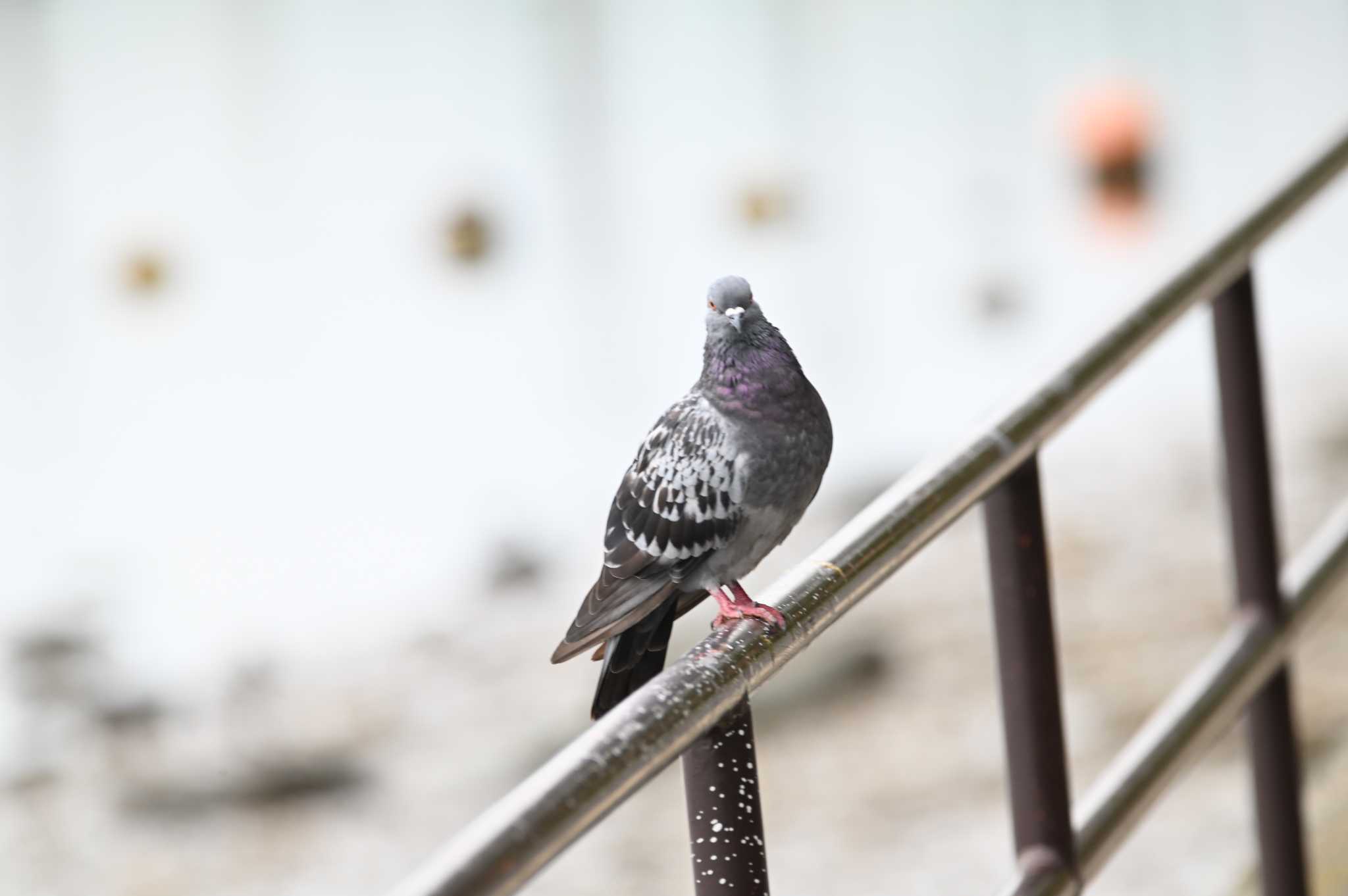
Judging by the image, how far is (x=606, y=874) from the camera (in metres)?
1.88

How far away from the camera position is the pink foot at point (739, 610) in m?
0.42

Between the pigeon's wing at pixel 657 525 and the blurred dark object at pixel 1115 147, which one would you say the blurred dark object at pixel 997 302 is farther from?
the blurred dark object at pixel 1115 147

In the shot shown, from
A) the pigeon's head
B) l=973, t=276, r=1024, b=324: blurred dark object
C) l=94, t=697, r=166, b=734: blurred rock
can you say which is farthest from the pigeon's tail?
l=94, t=697, r=166, b=734: blurred rock

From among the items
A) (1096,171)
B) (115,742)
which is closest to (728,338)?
(115,742)

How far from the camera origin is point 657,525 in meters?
0.38

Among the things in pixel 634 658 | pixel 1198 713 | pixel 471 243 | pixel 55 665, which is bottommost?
pixel 55 665

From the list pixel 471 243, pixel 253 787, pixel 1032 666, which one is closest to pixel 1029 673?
pixel 1032 666

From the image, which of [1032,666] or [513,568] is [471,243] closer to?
[513,568]

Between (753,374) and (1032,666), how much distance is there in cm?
30

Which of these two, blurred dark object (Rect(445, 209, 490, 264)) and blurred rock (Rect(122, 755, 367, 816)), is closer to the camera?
blurred dark object (Rect(445, 209, 490, 264))

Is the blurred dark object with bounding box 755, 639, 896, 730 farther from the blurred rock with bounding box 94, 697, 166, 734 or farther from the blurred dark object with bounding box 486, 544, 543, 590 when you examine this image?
the blurred dark object with bounding box 486, 544, 543, 590

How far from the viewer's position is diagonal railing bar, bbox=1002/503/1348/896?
0.65m

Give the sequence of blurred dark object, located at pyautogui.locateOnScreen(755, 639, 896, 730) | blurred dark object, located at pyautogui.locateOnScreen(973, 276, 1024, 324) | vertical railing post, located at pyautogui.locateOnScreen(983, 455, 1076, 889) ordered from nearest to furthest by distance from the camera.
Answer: vertical railing post, located at pyautogui.locateOnScreen(983, 455, 1076, 889) → blurred dark object, located at pyautogui.locateOnScreen(973, 276, 1024, 324) → blurred dark object, located at pyautogui.locateOnScreen(755, 639, 896, 730)

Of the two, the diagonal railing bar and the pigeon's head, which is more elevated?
the pigeon's head
